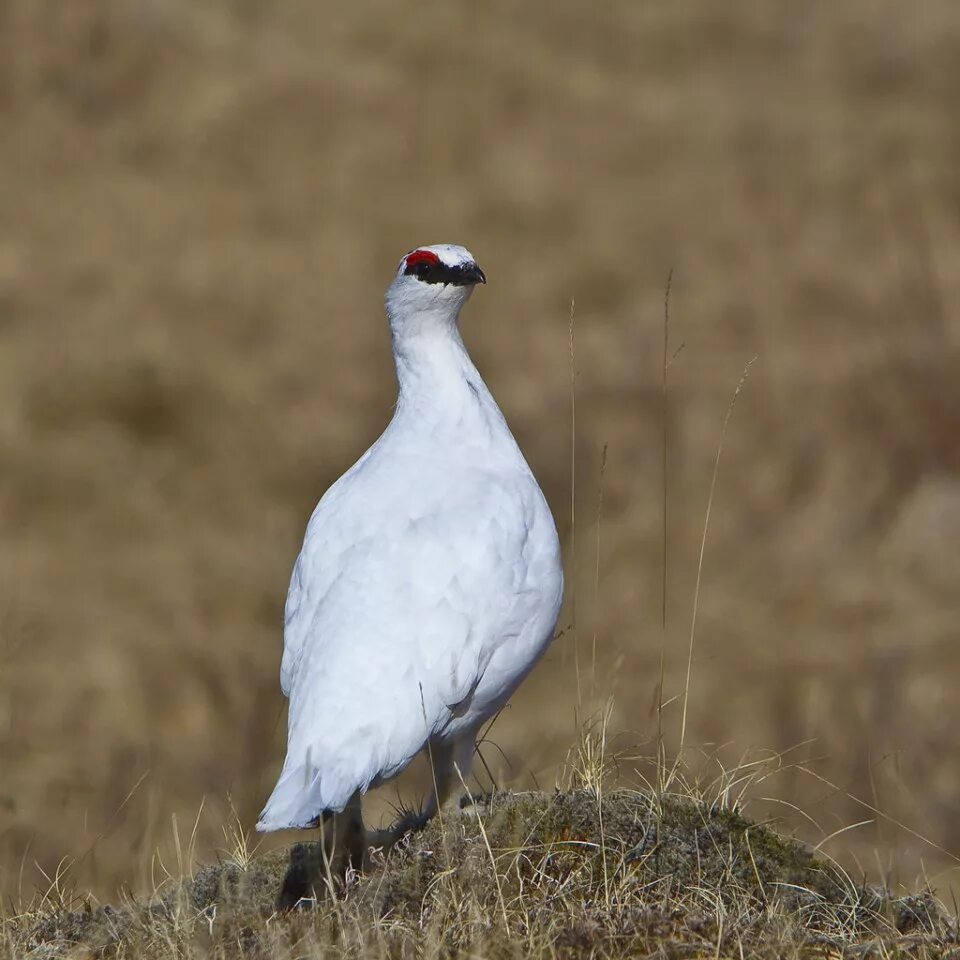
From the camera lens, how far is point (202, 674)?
13.5 meters

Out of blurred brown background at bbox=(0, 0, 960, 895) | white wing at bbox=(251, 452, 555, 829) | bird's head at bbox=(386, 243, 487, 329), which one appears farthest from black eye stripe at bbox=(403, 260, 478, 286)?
blurred brown background at bbox=(0, 0, 960, 895)

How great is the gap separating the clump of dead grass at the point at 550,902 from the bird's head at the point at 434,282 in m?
1.56

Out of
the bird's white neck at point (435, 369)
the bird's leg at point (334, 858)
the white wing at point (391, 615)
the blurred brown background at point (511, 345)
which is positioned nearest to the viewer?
the white wing at point (391, 615)

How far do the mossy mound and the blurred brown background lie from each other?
259 inches

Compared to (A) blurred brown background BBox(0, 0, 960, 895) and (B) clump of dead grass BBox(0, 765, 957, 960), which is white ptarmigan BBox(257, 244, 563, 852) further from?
(A) blurred brown background BBox(0, 0, 960, 895)

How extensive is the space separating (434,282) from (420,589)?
1.16 m

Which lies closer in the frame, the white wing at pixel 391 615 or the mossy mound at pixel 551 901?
the mossy mound at pixel 551 901

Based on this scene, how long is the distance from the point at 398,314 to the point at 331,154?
1314 cm

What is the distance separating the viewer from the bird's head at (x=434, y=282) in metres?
5.32

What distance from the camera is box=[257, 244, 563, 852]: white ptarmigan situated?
4293 mm

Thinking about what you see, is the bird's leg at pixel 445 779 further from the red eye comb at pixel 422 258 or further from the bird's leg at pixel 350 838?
the red eye comb at pixel 422 258

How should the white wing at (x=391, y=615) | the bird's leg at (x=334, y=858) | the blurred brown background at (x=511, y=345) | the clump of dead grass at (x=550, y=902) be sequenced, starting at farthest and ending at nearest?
the blurred brown background at (x=511, y=345), the bird's leg at (x=334, y=858), the white wing at (x=391, y=615), the clump of dead grass at (x=550, y=902)

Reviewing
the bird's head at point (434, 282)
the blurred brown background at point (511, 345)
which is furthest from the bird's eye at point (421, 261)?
the blurred brown background at point (511, 345)

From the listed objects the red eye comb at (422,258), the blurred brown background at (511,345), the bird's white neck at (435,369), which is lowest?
the blurred brown background at (511,345)
